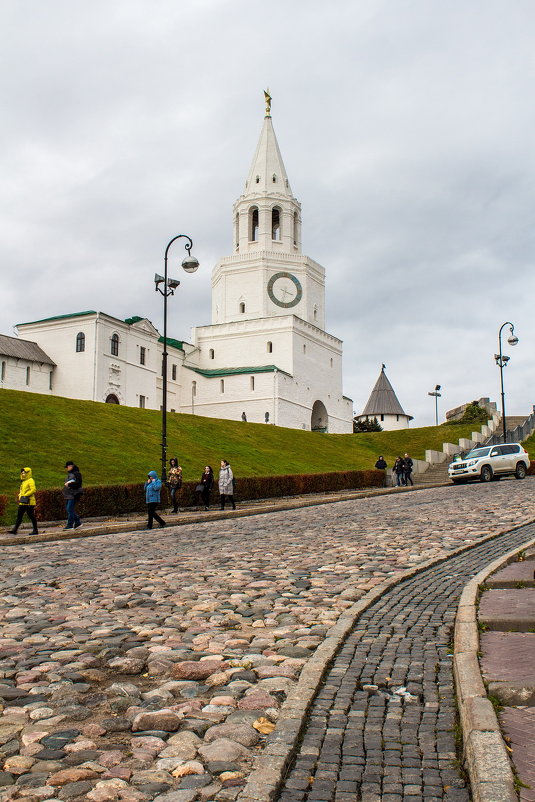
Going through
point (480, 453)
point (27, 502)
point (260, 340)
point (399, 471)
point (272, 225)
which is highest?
point (272, 225)

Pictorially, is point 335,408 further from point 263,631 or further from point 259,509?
point 263,631

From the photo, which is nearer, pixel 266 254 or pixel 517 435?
pixel 517 435

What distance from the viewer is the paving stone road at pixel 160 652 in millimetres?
3680

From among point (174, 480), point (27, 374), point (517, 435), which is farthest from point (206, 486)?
point (517, 435)

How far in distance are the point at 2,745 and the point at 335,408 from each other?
243 feet

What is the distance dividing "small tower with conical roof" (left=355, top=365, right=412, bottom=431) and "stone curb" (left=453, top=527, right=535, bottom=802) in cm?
8722

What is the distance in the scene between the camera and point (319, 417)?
3004 inches

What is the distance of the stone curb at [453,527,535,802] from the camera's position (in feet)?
10.5

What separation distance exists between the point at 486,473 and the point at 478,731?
30.8m

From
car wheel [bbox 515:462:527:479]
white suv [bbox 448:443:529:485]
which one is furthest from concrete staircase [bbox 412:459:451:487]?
car wheel [bbox 515:462:527:479]

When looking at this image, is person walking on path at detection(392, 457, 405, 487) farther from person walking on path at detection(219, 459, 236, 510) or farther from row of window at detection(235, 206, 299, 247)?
row of window at detection(235, 206, 299, 247)

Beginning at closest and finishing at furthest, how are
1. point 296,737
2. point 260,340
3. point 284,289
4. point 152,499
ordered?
point 296,737 < point 152,499 < point 260,340 < point 284,289

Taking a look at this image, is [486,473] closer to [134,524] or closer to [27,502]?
[134,524]

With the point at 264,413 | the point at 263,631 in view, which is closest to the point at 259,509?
the point at 263,631
